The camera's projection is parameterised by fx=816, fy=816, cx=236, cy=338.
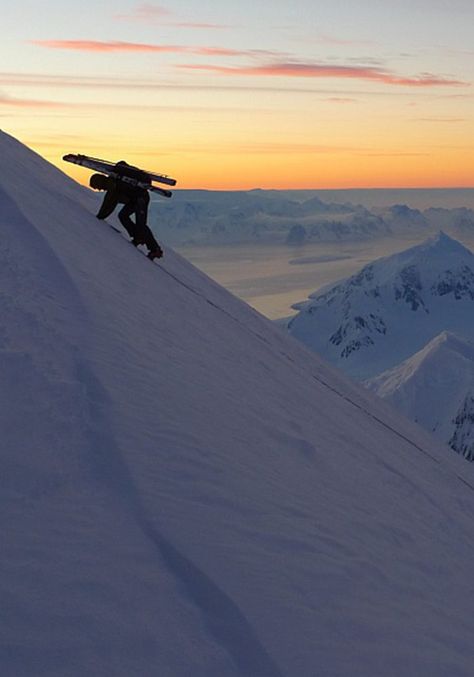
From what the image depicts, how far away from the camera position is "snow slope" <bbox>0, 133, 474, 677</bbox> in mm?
4242

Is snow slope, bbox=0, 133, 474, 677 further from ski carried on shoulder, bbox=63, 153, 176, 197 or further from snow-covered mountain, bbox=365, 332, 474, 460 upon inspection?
snow-covered mountain, bbox=365, 332, 474, 460

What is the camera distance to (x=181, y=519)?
531 centimetres

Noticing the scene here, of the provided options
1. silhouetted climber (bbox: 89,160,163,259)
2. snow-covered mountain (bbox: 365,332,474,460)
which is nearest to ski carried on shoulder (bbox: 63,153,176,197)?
silhouetted climber (bbox: 89,160,163,259)

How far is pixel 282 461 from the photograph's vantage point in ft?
24.9

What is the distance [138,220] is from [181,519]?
398 inches

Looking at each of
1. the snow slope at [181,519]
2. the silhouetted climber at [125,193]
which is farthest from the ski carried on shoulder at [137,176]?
the snow slope at [181,519]

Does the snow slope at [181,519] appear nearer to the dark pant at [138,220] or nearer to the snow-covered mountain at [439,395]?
the dark pant at [138,220]

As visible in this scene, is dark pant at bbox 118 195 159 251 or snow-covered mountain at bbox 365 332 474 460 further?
snow-covered mountain at bbox 365 332 474 460

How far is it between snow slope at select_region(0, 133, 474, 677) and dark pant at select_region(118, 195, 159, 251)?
3469 millimetres

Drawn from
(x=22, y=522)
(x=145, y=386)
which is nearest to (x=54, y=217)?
(x=145, y=386)

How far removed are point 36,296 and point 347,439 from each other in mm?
4798

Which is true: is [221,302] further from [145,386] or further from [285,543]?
[285,543]

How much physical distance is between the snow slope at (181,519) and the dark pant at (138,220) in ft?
11.4

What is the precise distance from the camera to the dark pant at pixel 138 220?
1447 cm
